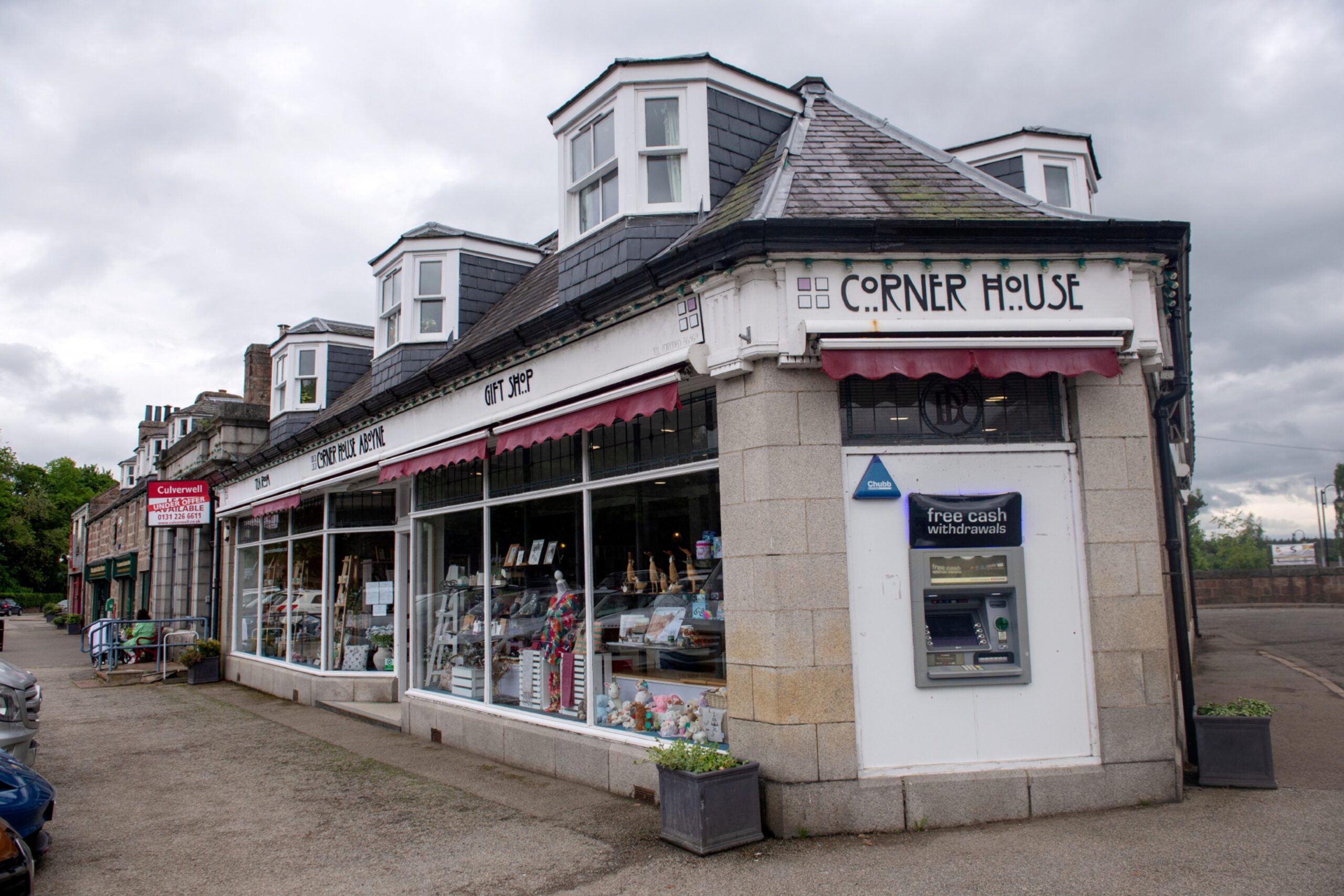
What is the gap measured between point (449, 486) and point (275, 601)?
24.7 feet

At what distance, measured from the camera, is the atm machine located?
646 cm

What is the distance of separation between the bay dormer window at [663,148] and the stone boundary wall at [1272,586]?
3539 cm

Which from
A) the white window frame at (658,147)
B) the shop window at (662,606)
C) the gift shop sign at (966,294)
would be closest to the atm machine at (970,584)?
the gift shop sign at (966,294)

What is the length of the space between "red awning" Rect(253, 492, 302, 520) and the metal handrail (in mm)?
3315

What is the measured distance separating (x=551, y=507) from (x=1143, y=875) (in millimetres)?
5706

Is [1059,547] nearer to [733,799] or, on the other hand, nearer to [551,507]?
[733,799]

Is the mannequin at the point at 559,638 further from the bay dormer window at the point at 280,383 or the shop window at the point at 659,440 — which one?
the bay dormer window at the point at 280,383

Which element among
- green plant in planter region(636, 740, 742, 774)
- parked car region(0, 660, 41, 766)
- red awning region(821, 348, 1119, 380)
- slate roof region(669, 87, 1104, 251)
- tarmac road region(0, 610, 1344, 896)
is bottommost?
tarmac road region(0, 610, 1344, 896)

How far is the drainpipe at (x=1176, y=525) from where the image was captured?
7.77 meters

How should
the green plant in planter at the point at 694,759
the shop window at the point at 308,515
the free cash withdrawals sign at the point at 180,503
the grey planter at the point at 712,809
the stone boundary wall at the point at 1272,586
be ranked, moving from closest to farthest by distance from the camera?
the grey planter at the point at 712,809, the green plant in planter at the point at 694,759, the shop window at the point at 308,515, the free cash withdrawals sign at the point at 180,503, the stone boundary wall at the point at 1272,586

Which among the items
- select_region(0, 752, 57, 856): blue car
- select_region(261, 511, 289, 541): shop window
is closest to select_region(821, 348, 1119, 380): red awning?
select_region(0, 752, 57, 856): blue car

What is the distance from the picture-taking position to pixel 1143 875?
16.8ft

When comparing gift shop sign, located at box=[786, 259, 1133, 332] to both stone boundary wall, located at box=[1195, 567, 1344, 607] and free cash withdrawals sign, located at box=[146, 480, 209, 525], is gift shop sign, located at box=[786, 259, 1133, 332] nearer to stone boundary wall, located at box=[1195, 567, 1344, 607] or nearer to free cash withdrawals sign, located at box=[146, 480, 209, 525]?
free cash withdrawals sign, located at box=[146, 480, 209, 525]

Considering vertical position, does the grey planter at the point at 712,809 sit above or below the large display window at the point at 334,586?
below
